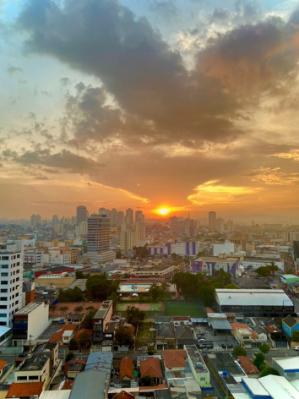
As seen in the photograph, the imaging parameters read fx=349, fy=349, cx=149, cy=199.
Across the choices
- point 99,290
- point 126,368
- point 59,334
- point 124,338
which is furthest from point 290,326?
point 99,290

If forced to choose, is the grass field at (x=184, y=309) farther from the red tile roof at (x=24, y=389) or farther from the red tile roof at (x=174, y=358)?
the red tile roof at (x=24, y=389)

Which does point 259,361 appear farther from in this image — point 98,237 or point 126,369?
point 98,237

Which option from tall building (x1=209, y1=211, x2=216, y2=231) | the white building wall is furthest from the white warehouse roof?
tall building (x1=209, y1=211, x2=216, y2=231)

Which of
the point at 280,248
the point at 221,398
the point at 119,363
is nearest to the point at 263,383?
the point at 221,398

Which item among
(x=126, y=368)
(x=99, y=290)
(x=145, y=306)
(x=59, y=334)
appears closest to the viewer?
(x=126, y=368)

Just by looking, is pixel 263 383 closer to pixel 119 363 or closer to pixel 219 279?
pixel 119 363

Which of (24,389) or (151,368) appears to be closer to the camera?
(24,389)
